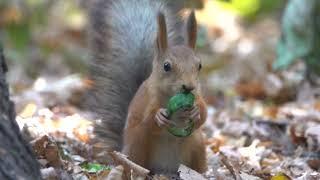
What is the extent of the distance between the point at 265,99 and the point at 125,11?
7.79ft

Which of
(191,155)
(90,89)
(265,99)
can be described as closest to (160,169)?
(191,155)

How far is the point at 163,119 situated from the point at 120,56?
2.71 ft

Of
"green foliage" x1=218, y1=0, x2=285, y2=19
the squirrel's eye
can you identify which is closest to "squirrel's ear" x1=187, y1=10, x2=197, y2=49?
the squirrel's eye

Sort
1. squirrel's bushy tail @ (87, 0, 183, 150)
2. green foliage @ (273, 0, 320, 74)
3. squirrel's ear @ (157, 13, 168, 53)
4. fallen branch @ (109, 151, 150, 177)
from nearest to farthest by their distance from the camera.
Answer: fallen branch @ (109, 151, 150, 177)
squirrel's ear @ (157, 13, 168, 53)
squirrel's bushy tail @ (87, 0, 183, 150)
green foliage @ (273, 0, 320, 74)

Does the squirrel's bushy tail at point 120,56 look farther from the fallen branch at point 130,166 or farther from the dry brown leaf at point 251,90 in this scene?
the dry brown leaf at point 251,90

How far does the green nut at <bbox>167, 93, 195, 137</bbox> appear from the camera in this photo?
319cm

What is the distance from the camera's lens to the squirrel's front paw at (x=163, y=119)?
10.6 feet

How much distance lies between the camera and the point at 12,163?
90.8 inches

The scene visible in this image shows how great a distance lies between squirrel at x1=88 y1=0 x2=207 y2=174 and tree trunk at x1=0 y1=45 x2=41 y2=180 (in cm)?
92

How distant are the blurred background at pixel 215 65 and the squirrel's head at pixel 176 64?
730 mm

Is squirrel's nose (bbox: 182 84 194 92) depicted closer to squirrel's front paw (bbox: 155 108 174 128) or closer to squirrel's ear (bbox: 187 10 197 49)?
squirrel's front paw (bbox: 155 108 174 128)

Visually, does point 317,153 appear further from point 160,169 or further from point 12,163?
point 12,163

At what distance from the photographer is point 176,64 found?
10.7ft

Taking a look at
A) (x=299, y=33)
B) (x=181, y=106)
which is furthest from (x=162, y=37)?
(x=299, y=33)
